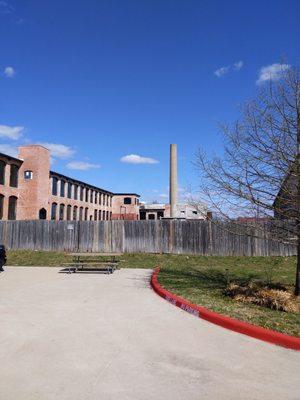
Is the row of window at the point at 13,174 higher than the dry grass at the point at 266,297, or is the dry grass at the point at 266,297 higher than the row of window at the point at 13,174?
the row of window at the point at 13,174

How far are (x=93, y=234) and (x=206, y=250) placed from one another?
6.84 meters

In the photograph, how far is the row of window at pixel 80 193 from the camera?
43562mm

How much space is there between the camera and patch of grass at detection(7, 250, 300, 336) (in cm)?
704

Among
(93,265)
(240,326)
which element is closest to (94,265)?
(93,265)

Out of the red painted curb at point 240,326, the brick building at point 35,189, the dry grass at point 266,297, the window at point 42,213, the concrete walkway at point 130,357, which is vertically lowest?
the concrete walkway at point 130,357

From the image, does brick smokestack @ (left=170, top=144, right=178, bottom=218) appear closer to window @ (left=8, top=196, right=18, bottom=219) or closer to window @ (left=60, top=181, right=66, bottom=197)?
window @ (left=60, top=181, right=66, bottom=197)

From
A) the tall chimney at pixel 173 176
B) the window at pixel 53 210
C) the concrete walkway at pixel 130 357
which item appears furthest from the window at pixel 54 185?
the concrete walkway at pixel 130 357

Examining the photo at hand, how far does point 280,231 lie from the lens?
9.33 metres

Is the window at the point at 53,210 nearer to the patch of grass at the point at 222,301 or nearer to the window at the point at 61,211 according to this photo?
the window at the point at 61,211

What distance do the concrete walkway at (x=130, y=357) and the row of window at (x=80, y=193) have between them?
35.4m

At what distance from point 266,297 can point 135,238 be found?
15536 mm

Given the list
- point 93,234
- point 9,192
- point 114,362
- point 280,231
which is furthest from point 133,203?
point 114,362

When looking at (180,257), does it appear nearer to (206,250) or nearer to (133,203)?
(206,250)

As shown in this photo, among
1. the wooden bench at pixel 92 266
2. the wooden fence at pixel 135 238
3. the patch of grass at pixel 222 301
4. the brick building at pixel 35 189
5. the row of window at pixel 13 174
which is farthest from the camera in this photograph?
the brick building at pixel 35 189
